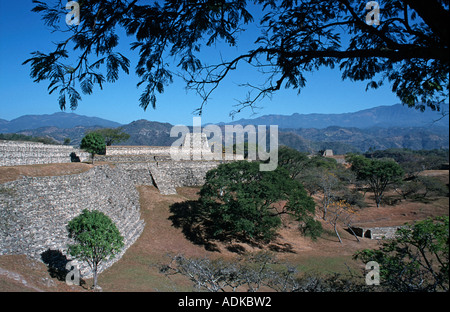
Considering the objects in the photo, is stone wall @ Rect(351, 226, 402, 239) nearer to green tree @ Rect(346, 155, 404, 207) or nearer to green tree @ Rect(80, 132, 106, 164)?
green tree @ Rect(346, 155, 404, 207)

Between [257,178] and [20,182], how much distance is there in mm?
10490

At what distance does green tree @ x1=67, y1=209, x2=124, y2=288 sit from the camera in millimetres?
7367

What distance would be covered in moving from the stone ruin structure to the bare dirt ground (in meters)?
0.48

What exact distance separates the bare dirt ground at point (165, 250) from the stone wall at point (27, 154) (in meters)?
1.36

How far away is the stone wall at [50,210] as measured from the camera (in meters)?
7.77

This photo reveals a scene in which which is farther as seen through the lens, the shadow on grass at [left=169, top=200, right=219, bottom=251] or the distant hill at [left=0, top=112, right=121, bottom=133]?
the distant hill at [left=0, top=112, right=121, bottom=133]

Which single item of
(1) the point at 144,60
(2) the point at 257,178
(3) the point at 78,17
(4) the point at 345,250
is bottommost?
(4) the point at 345,250

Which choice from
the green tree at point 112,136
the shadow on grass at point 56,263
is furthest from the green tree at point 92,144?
the green tree at point 112,136

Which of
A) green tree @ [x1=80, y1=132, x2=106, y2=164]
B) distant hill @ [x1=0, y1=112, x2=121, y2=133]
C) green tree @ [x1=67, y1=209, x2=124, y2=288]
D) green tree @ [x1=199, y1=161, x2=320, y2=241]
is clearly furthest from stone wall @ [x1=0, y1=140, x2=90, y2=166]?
distant hill @ [x1=0, y1=112, x2=121, y2=133]

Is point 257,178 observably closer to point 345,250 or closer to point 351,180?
point 345,250

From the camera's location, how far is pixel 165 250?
1131cm

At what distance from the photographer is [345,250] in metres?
13.3
